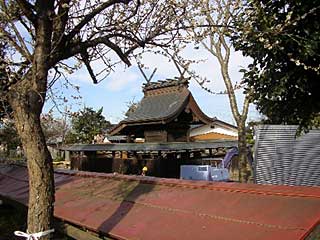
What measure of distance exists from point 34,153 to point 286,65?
3828 millimetres

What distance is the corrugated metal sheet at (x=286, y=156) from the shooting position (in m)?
8.39

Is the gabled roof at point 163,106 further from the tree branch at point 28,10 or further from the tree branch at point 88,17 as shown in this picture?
the tree branch at point 28,10

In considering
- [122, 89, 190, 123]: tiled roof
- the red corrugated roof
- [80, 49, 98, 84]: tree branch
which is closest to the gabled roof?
[122, 89, 190, 123]: tiled roof

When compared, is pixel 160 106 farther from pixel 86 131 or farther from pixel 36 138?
pixel 86 131

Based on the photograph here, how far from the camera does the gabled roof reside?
1872 centimetres

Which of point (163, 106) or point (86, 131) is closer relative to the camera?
point (163, 106)

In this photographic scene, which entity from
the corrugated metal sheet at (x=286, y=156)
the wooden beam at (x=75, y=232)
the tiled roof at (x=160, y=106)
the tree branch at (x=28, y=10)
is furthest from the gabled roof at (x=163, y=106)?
the tree branch at (x=28, y=10)

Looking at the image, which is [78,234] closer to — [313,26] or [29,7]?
[29,7]

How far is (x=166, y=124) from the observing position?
18891 mm

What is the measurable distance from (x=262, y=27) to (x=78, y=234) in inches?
142

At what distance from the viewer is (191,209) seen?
4.30 m

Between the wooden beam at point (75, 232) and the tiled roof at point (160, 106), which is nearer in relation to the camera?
the wooden beam at point (75, 232)

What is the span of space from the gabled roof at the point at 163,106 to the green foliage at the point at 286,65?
11838 millimetres

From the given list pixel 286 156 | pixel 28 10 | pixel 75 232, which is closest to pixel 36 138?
pixel 28 10
